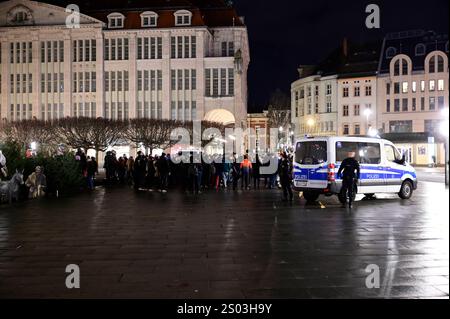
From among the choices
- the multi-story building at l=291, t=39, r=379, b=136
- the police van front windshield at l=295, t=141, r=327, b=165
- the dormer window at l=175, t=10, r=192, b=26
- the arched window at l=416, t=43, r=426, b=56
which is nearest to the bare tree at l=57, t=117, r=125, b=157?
the dormer window at l=175, t=10, r=192, b=26

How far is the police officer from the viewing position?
1578 cm

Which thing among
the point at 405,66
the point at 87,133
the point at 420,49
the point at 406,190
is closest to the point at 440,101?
the point at 405,66

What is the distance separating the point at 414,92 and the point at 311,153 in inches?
2276

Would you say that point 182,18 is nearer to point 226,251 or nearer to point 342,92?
point 342,92

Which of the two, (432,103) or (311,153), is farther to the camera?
(432,103)

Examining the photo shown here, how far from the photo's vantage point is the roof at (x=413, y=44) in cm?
6938

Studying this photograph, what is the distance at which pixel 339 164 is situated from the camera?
56.5 ft

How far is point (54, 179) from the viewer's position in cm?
A: 2117

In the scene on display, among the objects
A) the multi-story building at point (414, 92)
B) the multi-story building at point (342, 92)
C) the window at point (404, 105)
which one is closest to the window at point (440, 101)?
the multi-story building at point (414, 92)

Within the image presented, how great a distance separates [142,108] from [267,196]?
49249 millimetres

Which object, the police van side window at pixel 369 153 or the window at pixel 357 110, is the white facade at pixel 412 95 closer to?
the window at pixel 357 110

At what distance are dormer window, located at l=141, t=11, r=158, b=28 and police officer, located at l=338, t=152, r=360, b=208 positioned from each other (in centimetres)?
5591

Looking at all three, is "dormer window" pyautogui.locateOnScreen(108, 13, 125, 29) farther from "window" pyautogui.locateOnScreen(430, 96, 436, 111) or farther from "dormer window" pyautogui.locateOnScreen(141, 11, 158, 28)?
"window" pyautogui.locateOnScreen(430, 96, 436, 111)
